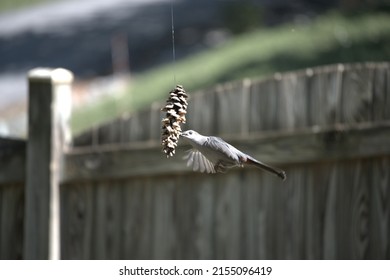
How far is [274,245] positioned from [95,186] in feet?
3.09

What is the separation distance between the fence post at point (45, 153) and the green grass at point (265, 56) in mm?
3049

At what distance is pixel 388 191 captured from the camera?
4215mm

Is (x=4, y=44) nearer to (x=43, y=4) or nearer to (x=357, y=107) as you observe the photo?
(x=43, y=4)

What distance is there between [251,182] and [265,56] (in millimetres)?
4026

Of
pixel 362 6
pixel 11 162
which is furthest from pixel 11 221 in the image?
pixel 362 6

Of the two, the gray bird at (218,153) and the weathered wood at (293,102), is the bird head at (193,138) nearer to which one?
the gray bird at (218,153)

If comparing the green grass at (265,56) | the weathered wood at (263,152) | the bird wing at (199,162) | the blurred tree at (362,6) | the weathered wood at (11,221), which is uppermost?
the blurred tree at (362,6)

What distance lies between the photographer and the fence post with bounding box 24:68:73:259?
183 inches

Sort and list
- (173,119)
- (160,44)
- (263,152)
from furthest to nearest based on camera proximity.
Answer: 1. (160,44)
2. (263,152)
3. (173,119)

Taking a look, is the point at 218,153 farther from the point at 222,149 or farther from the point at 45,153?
the point at 45,153

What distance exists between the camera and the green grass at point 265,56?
8.00 m

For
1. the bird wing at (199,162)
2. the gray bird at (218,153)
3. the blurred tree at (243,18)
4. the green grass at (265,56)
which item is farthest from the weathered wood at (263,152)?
the blurred tree at (243,18)

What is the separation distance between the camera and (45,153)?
4645mm

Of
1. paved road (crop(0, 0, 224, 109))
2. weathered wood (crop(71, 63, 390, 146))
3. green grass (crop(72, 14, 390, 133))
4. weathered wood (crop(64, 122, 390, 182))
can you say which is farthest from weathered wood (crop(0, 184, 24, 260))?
paved road (crop(0, 0, 224, 109))
